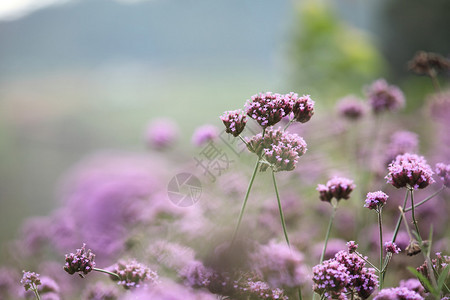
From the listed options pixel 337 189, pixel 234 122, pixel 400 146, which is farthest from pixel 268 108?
pixel 400 146

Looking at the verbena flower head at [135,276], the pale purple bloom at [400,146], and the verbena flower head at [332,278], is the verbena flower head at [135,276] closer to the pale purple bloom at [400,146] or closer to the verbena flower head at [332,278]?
the verbena flower head at [332,278]

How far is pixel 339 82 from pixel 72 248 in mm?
3832

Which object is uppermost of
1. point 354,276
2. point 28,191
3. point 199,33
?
point 199,33

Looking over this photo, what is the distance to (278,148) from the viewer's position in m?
0.67

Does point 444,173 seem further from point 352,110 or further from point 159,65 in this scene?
point 159,65

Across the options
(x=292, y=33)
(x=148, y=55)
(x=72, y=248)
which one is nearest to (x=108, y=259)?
(x=72, y=248)

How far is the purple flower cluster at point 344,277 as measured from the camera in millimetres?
593

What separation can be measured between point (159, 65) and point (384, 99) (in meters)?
12.8

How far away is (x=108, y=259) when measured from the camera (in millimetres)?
1363

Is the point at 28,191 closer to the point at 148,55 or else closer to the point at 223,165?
the point at 223,165

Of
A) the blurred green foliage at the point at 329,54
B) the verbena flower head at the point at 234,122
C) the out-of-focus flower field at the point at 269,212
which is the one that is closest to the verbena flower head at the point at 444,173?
the out-of-focus flower field at the point at 269,212

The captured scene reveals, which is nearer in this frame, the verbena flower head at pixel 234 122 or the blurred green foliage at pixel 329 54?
the verbena flower head at pixel 234 122

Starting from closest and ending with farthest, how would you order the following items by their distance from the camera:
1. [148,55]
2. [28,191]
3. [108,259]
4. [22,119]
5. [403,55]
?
[108,259] → [403,55] → [28,191] → [22,119] → [148,55]

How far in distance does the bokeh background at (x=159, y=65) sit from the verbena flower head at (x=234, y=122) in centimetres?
11
